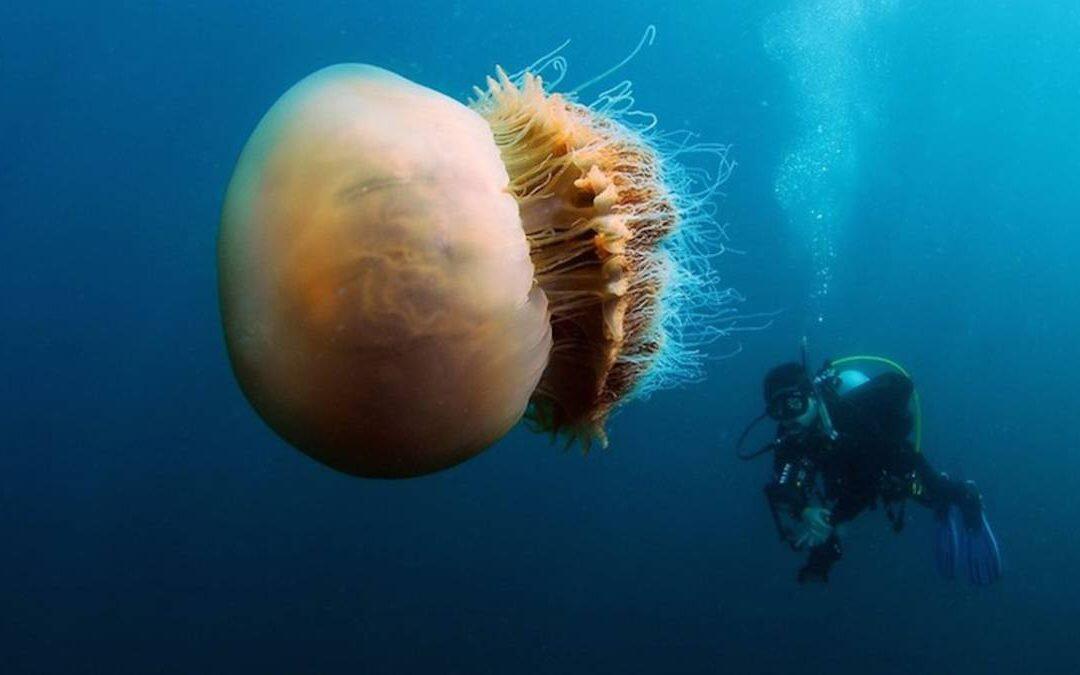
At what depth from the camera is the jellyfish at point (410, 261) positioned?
222 cm

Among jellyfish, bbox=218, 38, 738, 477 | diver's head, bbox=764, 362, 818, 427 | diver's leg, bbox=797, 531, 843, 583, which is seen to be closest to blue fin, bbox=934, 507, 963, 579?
diver's leg, bbox=797, 531, 843, 583

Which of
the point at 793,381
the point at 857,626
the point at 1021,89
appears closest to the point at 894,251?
the point at 1021,89

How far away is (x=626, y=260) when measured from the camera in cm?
281

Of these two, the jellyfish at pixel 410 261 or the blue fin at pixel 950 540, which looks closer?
the jellyfish at pixel 410 261

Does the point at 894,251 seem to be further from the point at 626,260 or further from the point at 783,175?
the point at 626,260

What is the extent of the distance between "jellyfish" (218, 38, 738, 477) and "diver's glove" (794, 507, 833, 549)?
20.3ft

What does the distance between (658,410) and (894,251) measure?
13263mm

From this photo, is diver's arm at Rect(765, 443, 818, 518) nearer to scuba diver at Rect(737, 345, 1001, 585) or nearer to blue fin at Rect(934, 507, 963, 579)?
scuba diver at Rect(737, 345, 1001, 585)

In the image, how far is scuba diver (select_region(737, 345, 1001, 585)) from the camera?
335 inches

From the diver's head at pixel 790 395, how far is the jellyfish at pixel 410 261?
230 inches

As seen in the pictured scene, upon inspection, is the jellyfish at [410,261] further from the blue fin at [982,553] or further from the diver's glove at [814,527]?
the blue fin at [982,553]

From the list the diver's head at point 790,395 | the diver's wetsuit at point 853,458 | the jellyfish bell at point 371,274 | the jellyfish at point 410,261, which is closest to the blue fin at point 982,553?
the diver's wetsuit at point 853,458

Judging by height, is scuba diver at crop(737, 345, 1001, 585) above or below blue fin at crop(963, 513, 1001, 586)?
above

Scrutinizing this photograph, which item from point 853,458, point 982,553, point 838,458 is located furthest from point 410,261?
point 982,553
